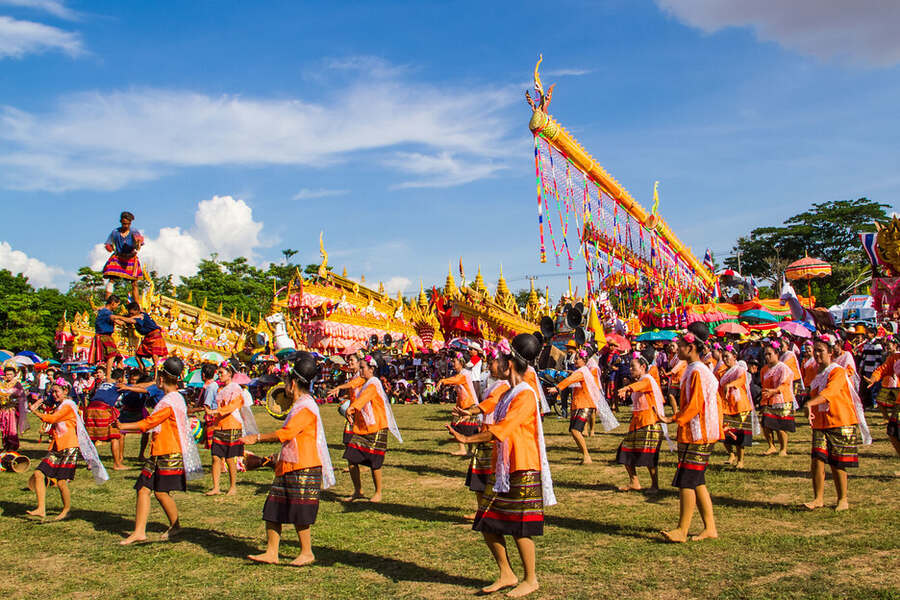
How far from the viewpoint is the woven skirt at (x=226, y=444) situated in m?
8.77

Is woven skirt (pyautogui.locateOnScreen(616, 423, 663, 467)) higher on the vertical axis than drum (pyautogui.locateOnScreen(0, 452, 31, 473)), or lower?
higher

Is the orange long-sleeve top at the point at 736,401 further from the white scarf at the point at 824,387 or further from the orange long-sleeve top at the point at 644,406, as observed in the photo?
the white scarf at the point at 824,387

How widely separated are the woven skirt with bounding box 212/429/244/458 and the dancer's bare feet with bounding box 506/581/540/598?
5.15 metres

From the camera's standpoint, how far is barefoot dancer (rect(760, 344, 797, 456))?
31.8 feet

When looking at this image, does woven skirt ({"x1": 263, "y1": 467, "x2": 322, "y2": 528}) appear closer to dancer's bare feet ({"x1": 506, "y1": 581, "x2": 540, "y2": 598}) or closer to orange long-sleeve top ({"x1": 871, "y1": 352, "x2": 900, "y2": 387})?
dancer's bare feet ({"x1": 506, "y1": 581, "x2": 540, "y2": 598})

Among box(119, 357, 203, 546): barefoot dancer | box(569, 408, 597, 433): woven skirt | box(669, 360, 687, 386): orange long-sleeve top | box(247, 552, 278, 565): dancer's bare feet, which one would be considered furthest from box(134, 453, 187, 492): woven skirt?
box(669, 360, 687, 386): orange long-sleeve top

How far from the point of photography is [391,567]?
18.7ft

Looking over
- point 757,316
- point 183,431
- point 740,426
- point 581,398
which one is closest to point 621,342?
point 757,316

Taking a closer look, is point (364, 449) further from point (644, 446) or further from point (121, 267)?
point (121, 267)

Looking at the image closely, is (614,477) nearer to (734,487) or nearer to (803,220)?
(734,487)

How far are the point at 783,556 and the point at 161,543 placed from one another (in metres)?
5.75

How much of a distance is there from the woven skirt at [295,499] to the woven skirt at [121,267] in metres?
6.87

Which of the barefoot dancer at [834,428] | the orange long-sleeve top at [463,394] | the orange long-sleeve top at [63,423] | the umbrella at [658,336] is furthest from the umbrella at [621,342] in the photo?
the orange long-sleeve top at [63,423]

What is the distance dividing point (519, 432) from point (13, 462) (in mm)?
9916
